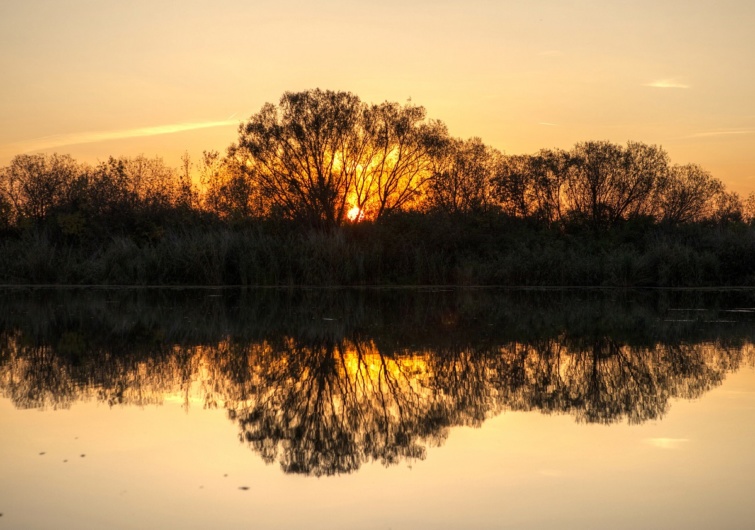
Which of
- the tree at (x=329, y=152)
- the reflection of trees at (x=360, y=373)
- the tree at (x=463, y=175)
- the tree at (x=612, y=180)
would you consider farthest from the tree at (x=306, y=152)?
the reflection of trees at (x=360, y=373)

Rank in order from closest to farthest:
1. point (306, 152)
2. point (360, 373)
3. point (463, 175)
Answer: point (360, 373) → point (306, 152) → point (463, 175)

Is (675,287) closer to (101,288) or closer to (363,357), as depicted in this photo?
(101,288)

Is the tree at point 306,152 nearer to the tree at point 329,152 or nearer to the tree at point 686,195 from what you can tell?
Answer: the tree at point 329,152

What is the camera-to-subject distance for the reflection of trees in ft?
25.5

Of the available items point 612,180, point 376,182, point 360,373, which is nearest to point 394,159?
point 376,182

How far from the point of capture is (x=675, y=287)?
32719 mm

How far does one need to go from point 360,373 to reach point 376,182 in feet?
122

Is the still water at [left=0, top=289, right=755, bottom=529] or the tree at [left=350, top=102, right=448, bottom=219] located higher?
the tree at [left=350, top=102, right=448, bottom=219]

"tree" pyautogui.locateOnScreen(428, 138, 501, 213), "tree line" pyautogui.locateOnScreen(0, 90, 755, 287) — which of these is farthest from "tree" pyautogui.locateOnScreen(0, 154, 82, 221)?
"tree" pyautogui.locateOnScreen(428, 138, 501, 213)

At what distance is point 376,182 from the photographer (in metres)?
47.3

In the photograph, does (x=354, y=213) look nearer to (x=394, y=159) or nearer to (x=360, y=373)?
(x=394, y=159)

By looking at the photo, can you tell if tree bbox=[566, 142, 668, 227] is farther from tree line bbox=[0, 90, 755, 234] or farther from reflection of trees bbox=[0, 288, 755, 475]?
reflection of trees bbox=[0, 288, 755, 475]

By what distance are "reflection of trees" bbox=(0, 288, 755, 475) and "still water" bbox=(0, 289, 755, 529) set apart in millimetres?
43

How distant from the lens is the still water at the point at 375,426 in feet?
17.7
